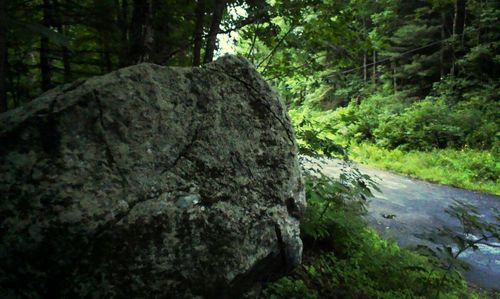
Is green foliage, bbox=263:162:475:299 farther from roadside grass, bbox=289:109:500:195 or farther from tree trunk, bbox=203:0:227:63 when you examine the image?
roadside grass, bbox=289:109:500:195

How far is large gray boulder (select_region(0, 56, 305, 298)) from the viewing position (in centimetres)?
180

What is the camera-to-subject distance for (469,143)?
14.1 m

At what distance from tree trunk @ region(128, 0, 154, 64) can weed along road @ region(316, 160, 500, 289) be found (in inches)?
126

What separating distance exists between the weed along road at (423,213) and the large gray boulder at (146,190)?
2086mm

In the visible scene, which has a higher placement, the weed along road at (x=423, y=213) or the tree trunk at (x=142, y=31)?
the tree trunk at (x=142, y=31)

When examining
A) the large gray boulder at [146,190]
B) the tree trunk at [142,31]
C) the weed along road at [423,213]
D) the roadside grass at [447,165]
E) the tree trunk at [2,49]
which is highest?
the tree trunk at [142,31]

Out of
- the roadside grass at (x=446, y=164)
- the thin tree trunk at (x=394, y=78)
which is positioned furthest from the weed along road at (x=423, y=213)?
the thin tree trunk at (x=394, y=78)

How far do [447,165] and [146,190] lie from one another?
12.9 m

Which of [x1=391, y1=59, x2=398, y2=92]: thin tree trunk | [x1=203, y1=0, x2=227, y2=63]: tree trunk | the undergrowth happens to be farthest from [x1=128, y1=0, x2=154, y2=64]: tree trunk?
[x1=391, y1=59, x2=398, y2=92]: thin tree trunk

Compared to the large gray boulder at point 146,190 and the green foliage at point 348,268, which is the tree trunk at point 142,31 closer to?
the large gray boulder at point 146,190

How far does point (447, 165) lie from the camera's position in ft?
40.8

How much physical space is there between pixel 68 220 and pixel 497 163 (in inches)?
523

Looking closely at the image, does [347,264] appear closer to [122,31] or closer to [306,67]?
[306,67]

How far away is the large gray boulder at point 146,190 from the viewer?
5.90ft
